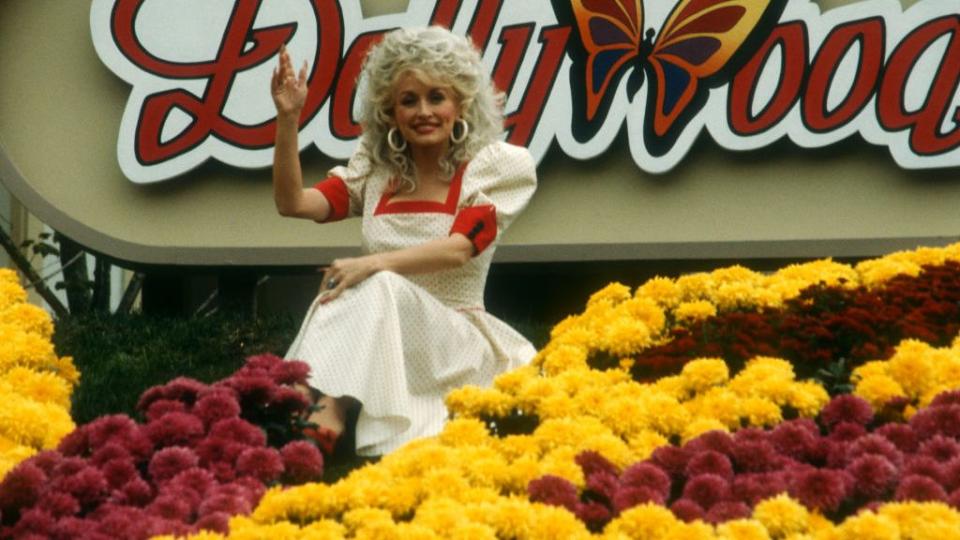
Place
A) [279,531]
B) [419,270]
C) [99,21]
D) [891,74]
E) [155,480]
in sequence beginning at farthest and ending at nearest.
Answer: [99,21] < [891,74] < [419,270] < [155,480] < [279,531]

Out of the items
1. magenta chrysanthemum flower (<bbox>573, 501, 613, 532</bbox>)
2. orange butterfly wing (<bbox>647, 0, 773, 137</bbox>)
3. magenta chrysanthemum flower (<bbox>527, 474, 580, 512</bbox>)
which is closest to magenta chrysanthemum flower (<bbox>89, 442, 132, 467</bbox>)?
magenta chrysanthemum flower (<bbox>527, 474, 580, 512</bbox>)

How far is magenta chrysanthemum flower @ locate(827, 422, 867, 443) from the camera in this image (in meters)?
2.96

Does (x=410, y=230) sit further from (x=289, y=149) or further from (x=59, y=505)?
(x=59, y=505)

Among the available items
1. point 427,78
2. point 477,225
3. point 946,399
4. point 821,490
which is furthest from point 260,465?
point 427,78

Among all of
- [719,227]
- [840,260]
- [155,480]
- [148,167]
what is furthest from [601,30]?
[155,480]

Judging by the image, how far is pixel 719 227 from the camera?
22.6 ft

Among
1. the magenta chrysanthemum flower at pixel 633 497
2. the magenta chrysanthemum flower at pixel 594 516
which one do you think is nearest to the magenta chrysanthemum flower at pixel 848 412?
the magenta chrysanthemum flower at pixel 633 497

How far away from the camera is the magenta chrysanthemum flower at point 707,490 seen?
2684 mm

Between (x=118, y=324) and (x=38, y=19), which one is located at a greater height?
(x=38, y=19)

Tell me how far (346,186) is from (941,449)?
2422 mm

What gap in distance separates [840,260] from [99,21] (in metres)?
3.71

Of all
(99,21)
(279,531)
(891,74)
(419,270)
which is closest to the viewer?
(279,531)

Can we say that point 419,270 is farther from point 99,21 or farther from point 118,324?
point 99,21

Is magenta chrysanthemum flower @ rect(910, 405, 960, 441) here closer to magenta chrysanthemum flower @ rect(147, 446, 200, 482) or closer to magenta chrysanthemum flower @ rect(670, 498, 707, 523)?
magenta chrysanthemum flower @ rect(670, 498, 707, 523)
